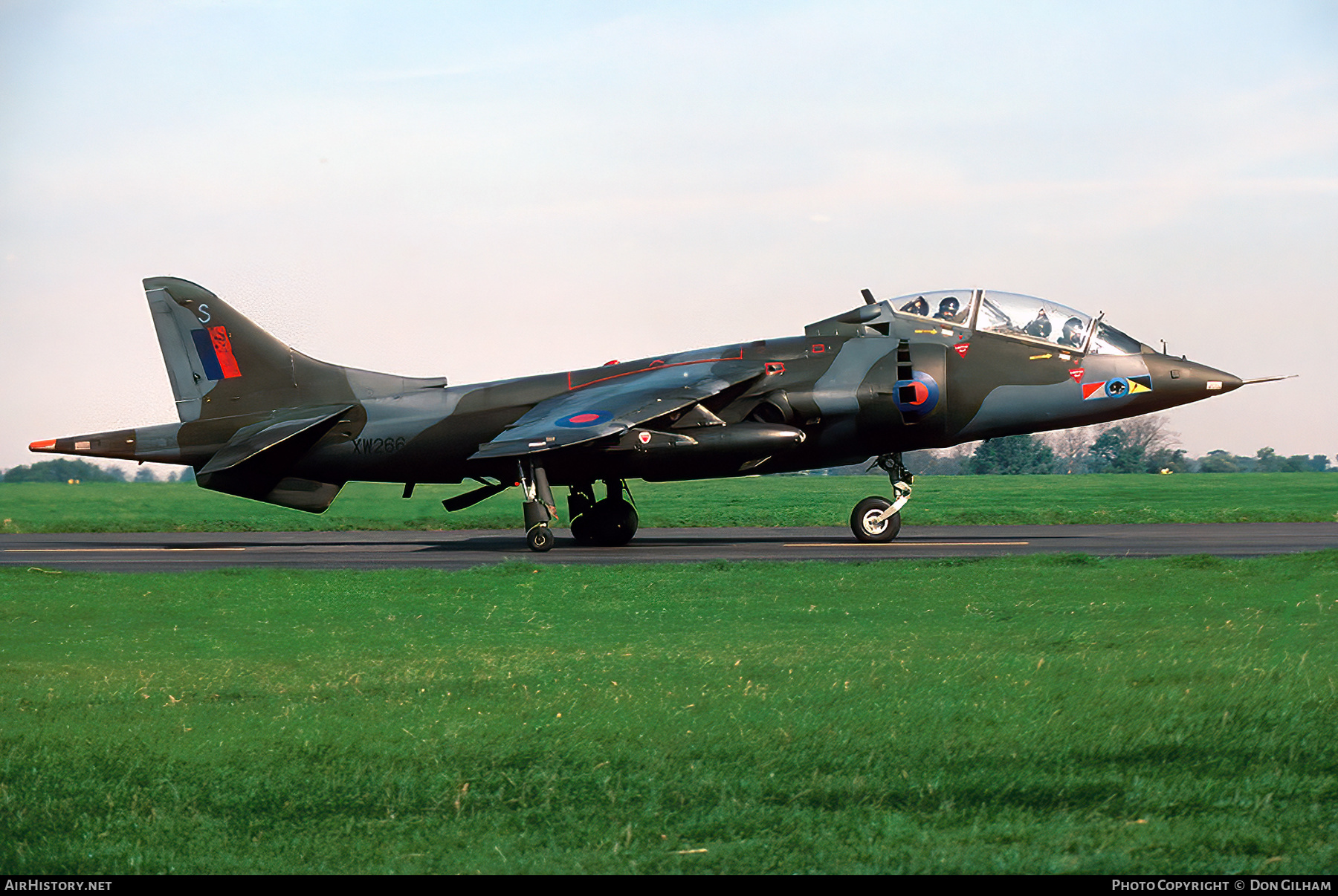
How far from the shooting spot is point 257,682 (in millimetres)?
8125

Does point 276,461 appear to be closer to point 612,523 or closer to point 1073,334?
point 612,523

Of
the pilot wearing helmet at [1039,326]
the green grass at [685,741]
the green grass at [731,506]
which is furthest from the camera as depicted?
the green grass at [731,506]

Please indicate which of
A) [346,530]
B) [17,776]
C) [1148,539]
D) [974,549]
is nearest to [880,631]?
[17,776]

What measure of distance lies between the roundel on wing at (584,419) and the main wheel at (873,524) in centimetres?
490

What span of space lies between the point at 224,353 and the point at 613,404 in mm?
9193

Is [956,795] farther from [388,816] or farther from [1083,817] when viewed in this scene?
[388,816]

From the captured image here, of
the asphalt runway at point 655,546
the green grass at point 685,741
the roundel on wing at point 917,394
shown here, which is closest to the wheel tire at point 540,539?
the asphalt runway at point 655,546

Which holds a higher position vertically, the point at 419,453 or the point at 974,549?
the point at 419,453

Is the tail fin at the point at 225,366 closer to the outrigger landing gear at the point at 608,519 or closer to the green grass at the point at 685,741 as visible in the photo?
the outrigger landing gear at the point at 608,519

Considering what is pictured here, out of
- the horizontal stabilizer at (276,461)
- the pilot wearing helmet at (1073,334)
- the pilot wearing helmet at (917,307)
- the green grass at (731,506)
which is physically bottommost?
the green grass at (731,506)

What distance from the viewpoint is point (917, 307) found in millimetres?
22031

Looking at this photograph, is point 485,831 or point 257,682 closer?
point 485,831

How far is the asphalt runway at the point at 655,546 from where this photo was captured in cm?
1886

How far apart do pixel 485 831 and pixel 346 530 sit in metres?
26.2
